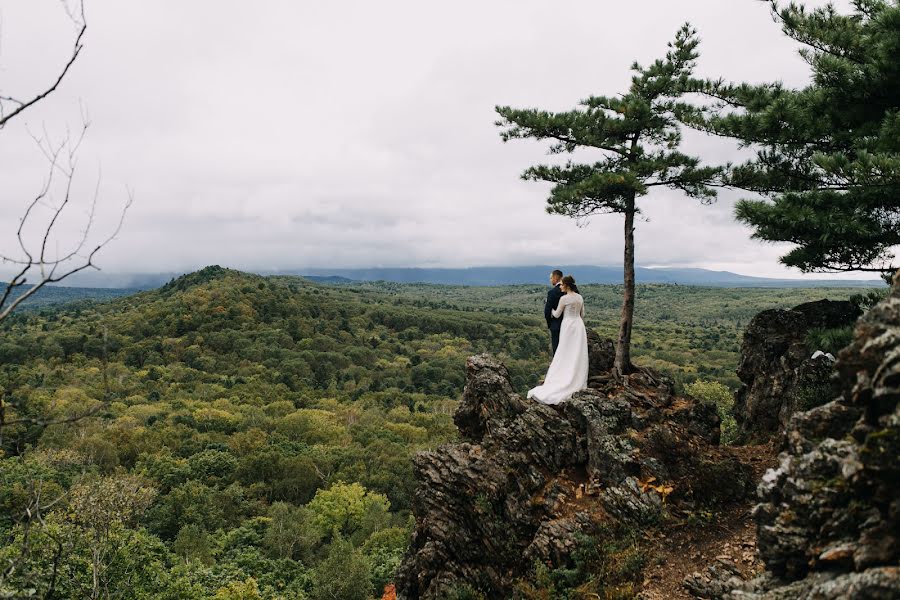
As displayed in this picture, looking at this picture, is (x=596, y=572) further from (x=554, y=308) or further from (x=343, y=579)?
(x=343, y=579)

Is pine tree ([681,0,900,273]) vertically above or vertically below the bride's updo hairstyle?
above

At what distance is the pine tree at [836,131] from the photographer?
8.83 metres

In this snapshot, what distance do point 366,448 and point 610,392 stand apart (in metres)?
52.3

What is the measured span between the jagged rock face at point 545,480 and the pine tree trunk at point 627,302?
1.14 metres

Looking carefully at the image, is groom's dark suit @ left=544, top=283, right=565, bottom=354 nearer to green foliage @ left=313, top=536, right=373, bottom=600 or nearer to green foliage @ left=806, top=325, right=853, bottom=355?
green foliage @ left=806, top=325, right=853, bottom=355

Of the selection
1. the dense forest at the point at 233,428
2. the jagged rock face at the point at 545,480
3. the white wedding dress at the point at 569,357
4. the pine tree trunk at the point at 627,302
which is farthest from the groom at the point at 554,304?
the dense forest at the point at 233,428

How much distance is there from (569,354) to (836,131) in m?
7.38

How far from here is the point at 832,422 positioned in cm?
591

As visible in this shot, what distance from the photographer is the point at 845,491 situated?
5242 millimetres

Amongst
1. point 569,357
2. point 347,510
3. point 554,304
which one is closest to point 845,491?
point 569,357

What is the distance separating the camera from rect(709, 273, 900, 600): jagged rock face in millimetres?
4664

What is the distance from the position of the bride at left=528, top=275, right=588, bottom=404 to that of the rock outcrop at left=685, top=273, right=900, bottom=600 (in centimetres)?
636

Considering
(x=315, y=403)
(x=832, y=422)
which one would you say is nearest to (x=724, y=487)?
(x=832, y=422)

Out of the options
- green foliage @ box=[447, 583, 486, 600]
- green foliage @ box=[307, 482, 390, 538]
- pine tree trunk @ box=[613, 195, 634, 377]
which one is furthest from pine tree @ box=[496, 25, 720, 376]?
green foliage @ box=[307, 482, 390, 538]
